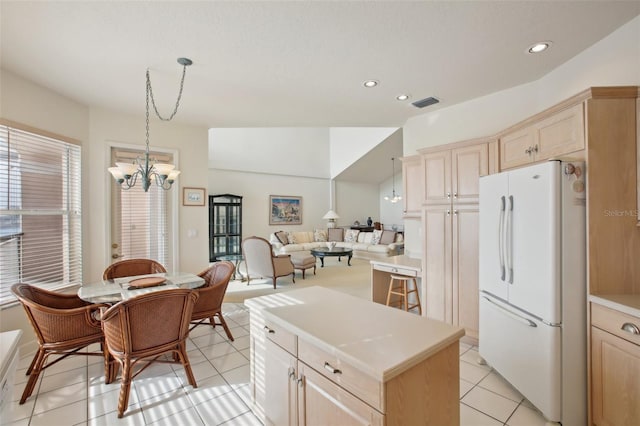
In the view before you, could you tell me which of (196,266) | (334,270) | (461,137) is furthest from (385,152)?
(196,266)

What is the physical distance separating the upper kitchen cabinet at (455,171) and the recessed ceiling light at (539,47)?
81 cm

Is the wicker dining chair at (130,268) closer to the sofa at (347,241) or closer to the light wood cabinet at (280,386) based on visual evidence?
the light wood cabinet at (280,386)

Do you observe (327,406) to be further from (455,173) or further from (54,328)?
(455,173)

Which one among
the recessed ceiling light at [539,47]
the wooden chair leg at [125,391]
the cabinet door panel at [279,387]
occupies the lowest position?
the wooden chair leg at [125,391]

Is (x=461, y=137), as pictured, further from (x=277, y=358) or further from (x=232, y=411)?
(x=232, y=411)

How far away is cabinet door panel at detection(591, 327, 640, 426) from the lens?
1.56 m

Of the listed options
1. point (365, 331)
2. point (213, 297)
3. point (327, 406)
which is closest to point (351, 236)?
point (213, 297)

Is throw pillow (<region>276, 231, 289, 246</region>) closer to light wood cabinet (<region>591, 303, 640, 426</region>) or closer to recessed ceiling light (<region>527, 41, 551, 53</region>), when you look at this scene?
recessed ceiling light (<region>527, 41, 551, 53</region>)

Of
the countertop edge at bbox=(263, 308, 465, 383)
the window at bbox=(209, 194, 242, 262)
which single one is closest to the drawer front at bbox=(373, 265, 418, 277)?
the countertop edge at bbox=(263, 308, 465, 383)

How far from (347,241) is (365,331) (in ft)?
27.9

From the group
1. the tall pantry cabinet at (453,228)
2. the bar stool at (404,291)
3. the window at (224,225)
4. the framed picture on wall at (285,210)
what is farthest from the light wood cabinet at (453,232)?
the framed picture on wall at (285,210)

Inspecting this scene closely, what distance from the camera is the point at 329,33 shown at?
6.88 feet

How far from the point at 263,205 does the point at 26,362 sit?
266 inches

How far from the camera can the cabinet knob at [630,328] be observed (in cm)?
154
